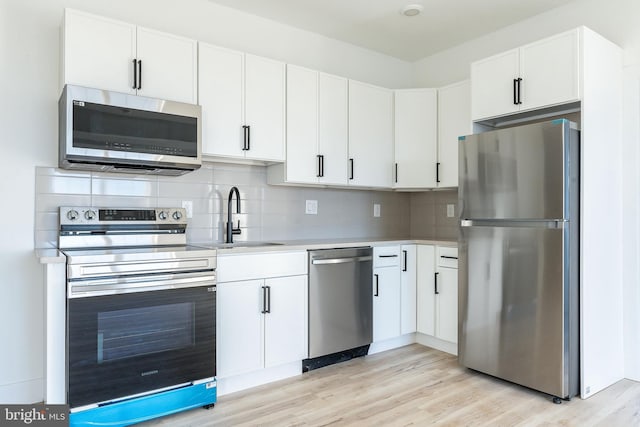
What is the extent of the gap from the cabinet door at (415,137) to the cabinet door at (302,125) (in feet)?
2.89

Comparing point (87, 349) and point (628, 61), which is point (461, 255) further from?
point (87, 349)

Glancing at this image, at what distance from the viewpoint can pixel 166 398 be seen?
2297mm

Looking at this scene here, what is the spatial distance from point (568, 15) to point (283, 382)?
3347mm

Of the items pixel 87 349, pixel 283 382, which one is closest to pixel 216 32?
pixel 87 349

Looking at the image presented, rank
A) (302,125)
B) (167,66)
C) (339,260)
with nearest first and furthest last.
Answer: (167,66), (339,260), (302,125)

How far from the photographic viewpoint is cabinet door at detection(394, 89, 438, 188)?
12.3ft

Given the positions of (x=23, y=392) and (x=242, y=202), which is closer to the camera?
(x=23, y=392)

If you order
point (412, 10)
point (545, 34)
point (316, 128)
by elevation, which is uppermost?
point (412, 10)

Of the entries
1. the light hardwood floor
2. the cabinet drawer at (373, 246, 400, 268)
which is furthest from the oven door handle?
the cabinet drawer at (373, 246, 400, 268)

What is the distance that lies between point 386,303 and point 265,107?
5.86 ft

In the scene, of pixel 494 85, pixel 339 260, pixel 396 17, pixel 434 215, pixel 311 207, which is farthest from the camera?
pixel 434 215

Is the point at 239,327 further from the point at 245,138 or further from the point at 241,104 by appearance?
the point at 241,104

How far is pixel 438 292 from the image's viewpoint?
3.49 m

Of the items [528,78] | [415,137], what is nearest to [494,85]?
[528,78]
